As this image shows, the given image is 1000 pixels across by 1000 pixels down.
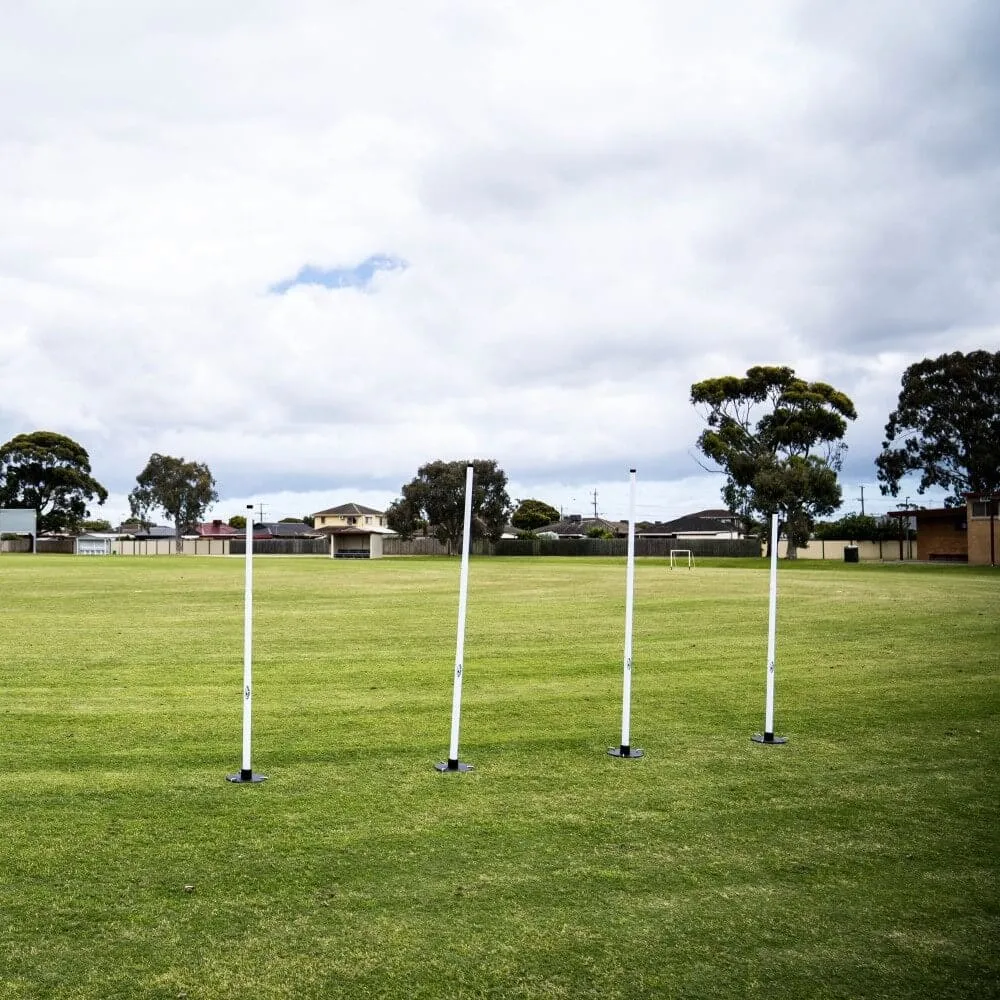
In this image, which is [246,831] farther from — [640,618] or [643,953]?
[640,618]

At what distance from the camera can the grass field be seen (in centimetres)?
466

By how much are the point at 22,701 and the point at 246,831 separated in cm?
579

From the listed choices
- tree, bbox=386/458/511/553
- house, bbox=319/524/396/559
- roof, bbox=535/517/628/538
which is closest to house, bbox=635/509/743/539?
roof, bbox=535/517/628/538

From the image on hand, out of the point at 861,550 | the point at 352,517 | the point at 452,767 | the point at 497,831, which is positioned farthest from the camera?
the point at 352,517

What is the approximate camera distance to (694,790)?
7730 mm

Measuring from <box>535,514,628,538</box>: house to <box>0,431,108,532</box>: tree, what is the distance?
58.7m

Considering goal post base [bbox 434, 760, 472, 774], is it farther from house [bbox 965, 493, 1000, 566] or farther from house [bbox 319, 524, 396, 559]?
house [bbox 319, 524, 396, 559]

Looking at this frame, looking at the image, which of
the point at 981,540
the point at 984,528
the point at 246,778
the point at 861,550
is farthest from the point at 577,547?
the point at 246,778

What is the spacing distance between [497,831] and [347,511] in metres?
147

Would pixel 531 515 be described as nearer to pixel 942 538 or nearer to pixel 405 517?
pixel 405 517

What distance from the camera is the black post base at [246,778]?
7719mm

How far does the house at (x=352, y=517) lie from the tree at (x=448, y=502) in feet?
176

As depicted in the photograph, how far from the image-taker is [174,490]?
125m

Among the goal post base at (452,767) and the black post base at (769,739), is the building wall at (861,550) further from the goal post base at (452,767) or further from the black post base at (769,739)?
the goal post base at (452,767)
